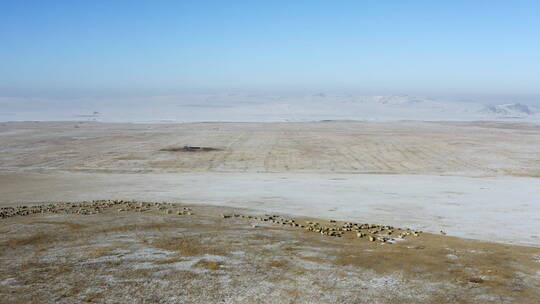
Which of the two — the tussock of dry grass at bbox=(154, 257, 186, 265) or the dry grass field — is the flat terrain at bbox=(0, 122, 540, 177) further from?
the tussock of dry grass at bbox=(154, 257, 186, 265)

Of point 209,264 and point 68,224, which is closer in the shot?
point 209,264

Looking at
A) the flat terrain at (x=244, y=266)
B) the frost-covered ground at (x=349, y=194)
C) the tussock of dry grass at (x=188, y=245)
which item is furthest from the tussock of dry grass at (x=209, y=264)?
the frost-covered ground at (x=349, y=194)

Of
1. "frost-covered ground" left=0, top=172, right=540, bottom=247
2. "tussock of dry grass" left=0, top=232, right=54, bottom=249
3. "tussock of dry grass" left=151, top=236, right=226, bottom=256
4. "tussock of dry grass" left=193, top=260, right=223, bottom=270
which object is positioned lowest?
"frost-covered ground" left=0, top=172, right=540, bottom=247

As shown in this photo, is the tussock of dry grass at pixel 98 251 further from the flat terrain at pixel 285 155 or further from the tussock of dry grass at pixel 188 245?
the flat terrain at pixel 285 155

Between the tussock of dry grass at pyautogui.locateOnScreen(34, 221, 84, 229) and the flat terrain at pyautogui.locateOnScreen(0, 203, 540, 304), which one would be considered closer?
the flat terrain at pyautogui.locateOnScreen(0, 203, 540, 304)

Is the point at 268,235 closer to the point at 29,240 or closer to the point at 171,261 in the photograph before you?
the point at 171,261

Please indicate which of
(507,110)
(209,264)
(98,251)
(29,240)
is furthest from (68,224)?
(507,110)

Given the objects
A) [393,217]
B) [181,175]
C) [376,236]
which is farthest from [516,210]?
[181,175]

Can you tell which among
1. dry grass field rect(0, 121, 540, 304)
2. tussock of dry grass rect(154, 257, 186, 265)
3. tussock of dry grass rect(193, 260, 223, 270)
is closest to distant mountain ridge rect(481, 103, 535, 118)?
dry grass field rect(0, 121, 540, 304)
